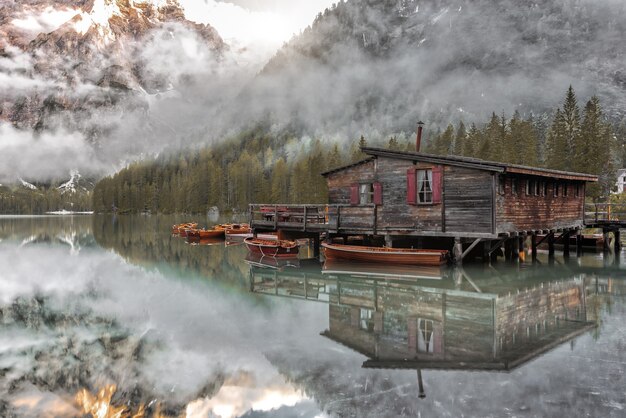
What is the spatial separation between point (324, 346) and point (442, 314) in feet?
17.9

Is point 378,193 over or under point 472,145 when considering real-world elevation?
under

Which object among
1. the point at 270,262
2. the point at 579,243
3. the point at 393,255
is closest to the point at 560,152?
the point at 579,243

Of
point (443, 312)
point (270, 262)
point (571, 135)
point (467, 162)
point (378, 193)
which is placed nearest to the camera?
point (443, 312)

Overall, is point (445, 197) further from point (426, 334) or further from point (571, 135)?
point (571, 135)

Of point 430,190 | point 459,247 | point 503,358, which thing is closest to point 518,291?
point 459,247

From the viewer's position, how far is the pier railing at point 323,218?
103ft

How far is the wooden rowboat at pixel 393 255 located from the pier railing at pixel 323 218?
6.36ft

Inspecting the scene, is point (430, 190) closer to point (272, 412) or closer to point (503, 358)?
point (503, 358)

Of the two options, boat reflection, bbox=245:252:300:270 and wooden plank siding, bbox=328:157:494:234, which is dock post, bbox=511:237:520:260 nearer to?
wooden plank siding, bbox=328:157:494:234

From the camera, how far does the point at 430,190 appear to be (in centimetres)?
2830

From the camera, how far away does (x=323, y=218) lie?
36.7 meters

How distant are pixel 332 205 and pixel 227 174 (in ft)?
418

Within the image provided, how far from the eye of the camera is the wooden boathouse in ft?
87.4

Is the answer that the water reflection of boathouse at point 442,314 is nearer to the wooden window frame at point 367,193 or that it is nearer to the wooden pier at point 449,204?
the wooden pier at point 449,204
